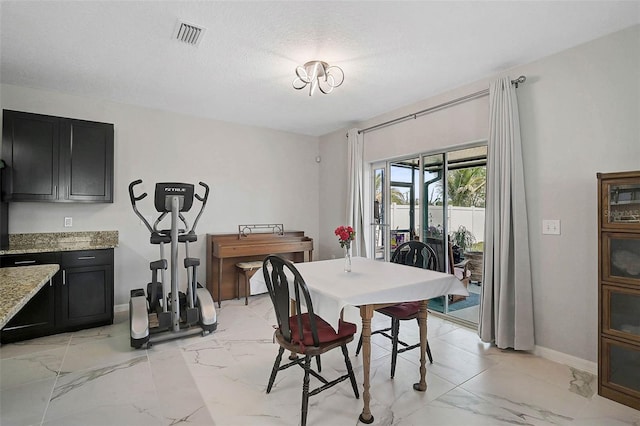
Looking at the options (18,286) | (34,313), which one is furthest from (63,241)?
(18,286)

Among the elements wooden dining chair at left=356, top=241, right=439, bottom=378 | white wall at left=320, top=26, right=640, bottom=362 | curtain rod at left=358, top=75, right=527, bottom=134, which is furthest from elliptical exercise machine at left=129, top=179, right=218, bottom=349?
white wall at left=320, top=26, right=640, bottom=362

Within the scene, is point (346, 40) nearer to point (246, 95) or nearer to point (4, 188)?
point (246, 95)

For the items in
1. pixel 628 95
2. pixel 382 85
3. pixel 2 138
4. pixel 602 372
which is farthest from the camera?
pixel 382 85

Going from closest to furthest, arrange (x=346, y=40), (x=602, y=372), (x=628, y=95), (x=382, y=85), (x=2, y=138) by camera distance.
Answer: (x=602, y=372)
(x=628, y=95)
(x=346, y=40)
(x=2, y=138)
(x=382, y=85)

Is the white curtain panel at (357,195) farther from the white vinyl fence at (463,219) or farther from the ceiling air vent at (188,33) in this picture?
the ceiling air vent at (188,33)

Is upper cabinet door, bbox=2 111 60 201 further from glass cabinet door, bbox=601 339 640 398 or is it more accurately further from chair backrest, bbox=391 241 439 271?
glass cabinet door, bbox=601 339 640 398

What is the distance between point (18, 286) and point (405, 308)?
2360 mm

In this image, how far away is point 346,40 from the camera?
8.09ft

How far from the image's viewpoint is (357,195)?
180 inches

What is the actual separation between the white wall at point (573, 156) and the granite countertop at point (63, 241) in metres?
4.42

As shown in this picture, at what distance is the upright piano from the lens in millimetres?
4172

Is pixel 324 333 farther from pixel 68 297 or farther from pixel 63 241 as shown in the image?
pixel 63 241

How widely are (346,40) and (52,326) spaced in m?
3.94

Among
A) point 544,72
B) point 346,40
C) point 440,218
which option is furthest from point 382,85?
point 440,218
